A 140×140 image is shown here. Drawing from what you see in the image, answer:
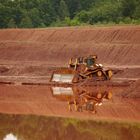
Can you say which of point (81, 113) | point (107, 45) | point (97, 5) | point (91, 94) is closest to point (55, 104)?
point (91, 94)

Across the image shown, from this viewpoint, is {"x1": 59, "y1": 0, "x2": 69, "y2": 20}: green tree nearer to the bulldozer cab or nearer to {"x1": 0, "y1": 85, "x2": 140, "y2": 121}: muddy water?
{"x1": 0, "y1": 85, "x2": 140, "y2": 121}: muddy water

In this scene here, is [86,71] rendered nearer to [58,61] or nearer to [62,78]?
[62,78]

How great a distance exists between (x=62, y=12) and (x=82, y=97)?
2972 centimetres

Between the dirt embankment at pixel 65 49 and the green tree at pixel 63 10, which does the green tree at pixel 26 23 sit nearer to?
the green tree at pixel 63 10

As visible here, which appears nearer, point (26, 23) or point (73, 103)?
point (73, 103)

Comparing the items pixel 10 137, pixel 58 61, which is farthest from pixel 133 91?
pixel 58 61

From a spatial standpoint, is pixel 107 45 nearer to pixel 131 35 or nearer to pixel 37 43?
pixel 131 35

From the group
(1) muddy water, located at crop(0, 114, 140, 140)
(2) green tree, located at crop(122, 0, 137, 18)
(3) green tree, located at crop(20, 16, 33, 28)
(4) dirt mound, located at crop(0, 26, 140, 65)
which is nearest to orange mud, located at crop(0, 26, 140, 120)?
(4) dirt mound, located at crop(0, 26, 140, 65)

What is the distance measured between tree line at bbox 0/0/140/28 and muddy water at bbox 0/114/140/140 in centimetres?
2041

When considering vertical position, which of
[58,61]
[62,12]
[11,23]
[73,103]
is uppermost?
[62,12]

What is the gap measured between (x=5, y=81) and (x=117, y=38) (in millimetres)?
7557

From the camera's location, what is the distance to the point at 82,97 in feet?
53.3

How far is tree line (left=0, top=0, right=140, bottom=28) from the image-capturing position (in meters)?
35.4

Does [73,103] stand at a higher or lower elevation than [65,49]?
lower
